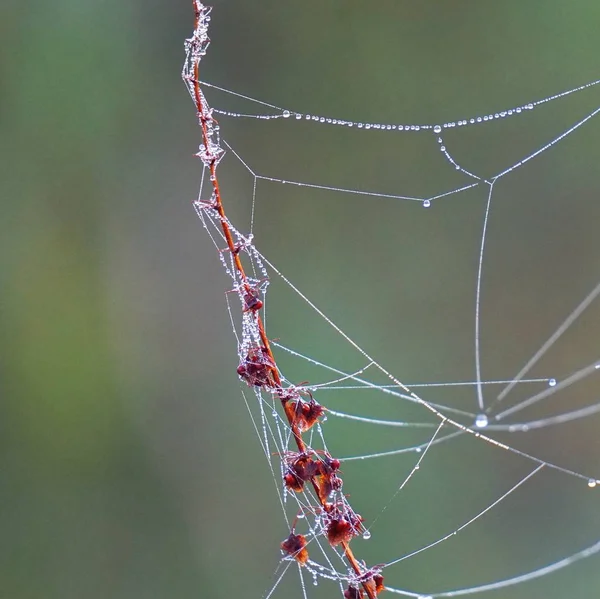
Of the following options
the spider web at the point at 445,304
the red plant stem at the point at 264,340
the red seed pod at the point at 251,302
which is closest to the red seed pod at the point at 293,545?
the red plant stem at the point at 264,340

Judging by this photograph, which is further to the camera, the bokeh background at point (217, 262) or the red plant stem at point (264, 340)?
the bokeh background at point (217, 262)

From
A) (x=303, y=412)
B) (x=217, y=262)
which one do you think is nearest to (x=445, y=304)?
(x=217, y=262)

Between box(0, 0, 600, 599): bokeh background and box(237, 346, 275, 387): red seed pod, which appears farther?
box(0, 0, 600, 599): bokeh background

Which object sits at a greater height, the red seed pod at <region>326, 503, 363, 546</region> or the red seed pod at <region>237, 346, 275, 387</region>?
the red seed pod at <region>237, 346, 275, 387</region>

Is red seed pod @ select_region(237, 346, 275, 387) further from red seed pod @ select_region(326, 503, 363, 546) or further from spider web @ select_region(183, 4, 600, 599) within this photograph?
spider web @ select_region(183, 4, 600, 599)

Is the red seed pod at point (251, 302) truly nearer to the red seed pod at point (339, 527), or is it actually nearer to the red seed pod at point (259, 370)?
the red seed pod at point (259, 370)

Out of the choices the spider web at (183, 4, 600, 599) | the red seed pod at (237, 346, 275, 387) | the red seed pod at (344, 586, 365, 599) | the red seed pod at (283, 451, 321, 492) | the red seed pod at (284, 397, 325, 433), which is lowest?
the red seed pod at (344, 586, 365, 599)

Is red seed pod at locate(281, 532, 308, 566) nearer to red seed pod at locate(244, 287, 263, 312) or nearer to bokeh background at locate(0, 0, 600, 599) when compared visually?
red seed pod at locate(244, 287, 263, 312)

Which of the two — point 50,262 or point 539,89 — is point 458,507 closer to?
point 539,89

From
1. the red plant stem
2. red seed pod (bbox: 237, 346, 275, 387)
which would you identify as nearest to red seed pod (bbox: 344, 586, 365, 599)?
the red plant stem
